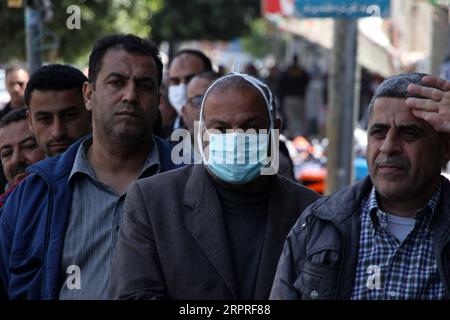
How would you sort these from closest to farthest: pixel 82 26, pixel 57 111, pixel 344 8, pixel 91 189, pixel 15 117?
1. pixel 91 189
2. pixel 57 111
3. pixel 15 117
4. pixel 344 8
5. pixel 82 26

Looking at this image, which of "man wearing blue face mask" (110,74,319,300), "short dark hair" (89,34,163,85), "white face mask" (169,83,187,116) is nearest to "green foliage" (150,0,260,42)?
"white face mask" (169,83,187,116)

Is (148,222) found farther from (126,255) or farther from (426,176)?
(426,176)

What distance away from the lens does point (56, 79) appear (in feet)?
19.2

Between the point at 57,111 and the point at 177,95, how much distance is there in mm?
3060

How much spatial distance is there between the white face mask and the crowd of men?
327 cm

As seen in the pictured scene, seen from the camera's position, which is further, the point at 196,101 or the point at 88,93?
the point at 196,101

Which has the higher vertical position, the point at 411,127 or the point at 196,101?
the point at 411,127

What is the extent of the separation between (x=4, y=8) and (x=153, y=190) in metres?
16.3

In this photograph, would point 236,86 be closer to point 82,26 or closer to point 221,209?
point 221,209

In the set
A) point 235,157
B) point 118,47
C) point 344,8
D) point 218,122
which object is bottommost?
point 235,157

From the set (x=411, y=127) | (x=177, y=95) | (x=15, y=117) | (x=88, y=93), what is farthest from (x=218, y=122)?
(x=177, y=95)

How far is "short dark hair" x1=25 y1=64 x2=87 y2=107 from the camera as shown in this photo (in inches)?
229

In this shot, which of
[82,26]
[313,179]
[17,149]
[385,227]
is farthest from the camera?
[82,26]
